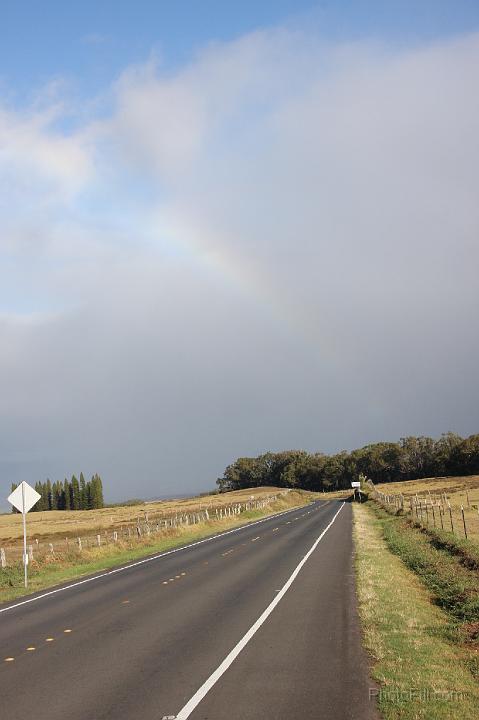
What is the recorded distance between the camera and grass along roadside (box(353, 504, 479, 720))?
689 cm

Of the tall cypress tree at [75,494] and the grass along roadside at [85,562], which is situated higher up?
the grass along roadside at [85,562]

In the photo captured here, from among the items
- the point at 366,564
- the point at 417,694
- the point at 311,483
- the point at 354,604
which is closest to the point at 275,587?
the point at 354,604

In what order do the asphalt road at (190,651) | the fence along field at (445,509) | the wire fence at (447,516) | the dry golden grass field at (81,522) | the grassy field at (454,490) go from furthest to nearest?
the dry golden grass field at (81,522) < the grassy field at (454,490) < the fence along field at (445,509) < the wire fence at (447,516) < the asphalt road at (190,651)

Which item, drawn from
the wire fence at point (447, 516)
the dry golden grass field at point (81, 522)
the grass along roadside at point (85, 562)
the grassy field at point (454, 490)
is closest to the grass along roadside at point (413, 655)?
the wire fence at point (447, 516)

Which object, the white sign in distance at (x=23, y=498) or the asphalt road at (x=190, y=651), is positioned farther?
the white sign in distance at (x=23, y=498)

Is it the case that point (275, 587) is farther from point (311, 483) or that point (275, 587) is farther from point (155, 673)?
point (311, 483)

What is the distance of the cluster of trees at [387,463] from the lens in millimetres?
149375

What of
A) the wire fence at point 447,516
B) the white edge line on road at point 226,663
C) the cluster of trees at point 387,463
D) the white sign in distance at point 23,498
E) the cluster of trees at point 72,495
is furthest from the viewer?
the cluster of trees at point 72,495

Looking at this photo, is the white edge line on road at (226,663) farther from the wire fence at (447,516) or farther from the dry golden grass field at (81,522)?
the dry golden grass field at (81,522)

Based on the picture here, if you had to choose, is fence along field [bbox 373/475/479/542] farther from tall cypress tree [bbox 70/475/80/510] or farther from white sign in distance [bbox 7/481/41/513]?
tall cypress tree [bbox 70/475/80/510]

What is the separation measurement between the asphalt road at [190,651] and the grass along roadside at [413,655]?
327 millimetres

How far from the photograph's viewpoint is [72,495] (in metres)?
188

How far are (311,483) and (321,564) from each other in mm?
171976

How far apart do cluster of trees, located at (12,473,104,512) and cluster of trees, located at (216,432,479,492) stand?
190ft
